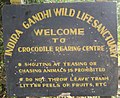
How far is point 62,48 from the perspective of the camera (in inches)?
125

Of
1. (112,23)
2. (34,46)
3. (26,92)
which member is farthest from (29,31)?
(112,23)

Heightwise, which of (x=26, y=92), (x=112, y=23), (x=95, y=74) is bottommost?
(x=26, y=92)

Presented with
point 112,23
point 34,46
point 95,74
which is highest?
point 112,23

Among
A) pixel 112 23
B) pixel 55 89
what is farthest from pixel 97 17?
pixel 55 89

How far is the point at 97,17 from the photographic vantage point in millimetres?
3135

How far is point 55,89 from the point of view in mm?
3229

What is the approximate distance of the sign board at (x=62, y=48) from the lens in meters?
3.14

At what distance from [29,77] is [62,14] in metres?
0.78

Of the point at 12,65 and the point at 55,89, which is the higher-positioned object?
the point at 12,65

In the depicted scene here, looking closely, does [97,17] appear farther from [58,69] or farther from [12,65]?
[12,65]

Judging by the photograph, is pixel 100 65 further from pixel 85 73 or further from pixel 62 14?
pixel 62 14

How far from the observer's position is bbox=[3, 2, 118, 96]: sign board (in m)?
3.14

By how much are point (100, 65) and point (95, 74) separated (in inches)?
4.4

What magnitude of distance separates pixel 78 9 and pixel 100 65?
2.14 ft
